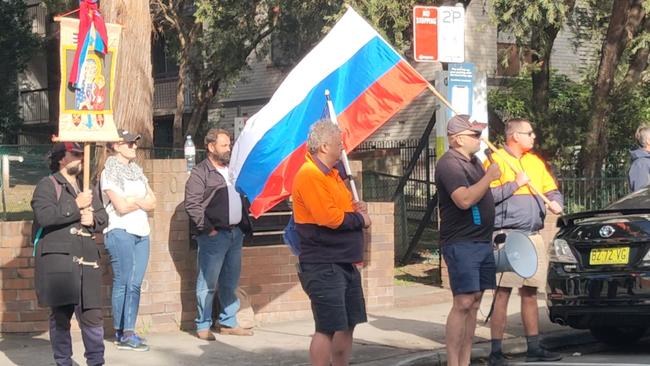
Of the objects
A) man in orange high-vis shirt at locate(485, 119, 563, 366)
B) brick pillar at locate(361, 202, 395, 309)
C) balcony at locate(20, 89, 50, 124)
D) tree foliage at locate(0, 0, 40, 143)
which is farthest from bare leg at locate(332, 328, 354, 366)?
balcony at locate(20, 89, 50, 124)

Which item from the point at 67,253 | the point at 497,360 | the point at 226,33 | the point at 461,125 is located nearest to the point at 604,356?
the point at 497,360

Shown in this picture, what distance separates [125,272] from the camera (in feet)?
28.7

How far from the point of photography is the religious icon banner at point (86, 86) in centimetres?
781

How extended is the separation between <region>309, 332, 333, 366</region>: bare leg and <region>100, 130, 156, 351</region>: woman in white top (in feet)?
8.47

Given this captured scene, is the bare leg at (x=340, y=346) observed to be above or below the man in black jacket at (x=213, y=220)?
below

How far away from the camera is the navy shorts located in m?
7.37

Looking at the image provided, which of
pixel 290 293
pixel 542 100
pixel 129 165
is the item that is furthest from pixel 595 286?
pixel 542 100

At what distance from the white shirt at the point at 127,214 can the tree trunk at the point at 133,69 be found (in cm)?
271

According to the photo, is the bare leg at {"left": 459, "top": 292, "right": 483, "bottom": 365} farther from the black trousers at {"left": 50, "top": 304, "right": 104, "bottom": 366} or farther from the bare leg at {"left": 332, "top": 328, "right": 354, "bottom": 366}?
the black trousers at {"left": 50, "top": 304, "right": 104, "bottom": 366}

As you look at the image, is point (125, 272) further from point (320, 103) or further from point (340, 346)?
point (340, 346)

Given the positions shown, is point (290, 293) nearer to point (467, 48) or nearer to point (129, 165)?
point (129, 165)

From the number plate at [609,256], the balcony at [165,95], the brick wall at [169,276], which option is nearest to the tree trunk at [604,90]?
the brick wall at [169,276]

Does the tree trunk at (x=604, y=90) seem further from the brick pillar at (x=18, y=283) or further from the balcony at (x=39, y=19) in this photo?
the balcony at (x=39, y=19)

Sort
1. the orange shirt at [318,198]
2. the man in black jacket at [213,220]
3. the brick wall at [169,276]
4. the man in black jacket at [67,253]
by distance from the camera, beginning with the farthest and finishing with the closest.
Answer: the brick wall at [169,276]
the man in black jacket at [213,220]
the man in black jacket at [67,253]
the orange shirt at [318,198]
